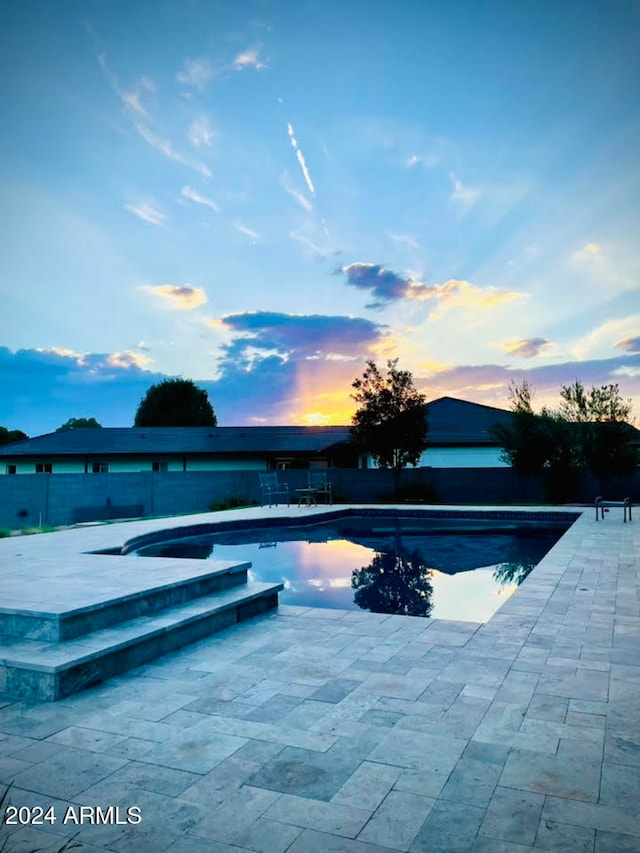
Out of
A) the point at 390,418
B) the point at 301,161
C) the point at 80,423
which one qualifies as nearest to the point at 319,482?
the point at 390,418

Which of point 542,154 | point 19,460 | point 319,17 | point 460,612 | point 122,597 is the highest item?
point 319,17

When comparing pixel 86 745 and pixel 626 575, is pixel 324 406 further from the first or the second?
pixel 86 745

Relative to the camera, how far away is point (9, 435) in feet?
181

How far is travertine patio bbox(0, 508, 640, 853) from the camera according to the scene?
2090 mm

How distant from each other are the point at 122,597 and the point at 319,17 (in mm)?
9345

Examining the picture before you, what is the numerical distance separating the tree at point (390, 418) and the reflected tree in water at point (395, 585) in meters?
9.08

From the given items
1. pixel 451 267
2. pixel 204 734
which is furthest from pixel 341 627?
pixel 451 267

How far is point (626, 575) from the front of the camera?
6.64 metres

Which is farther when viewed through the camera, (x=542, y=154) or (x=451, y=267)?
(x=451, y=267)

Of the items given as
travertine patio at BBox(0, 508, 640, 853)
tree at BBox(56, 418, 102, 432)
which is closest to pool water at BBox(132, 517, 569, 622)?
travertine patio at BBox(0, 508, 640, 853)

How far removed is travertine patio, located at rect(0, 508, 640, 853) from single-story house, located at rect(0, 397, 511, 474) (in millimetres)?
20074

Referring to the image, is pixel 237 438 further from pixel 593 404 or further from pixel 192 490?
pixel 593 404

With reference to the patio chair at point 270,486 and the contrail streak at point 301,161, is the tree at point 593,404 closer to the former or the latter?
the patio chair at point 270,486

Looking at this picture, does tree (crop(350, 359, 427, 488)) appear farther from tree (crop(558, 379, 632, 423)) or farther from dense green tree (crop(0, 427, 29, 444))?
dense green tree (crop(0, 427, 29, 444))
